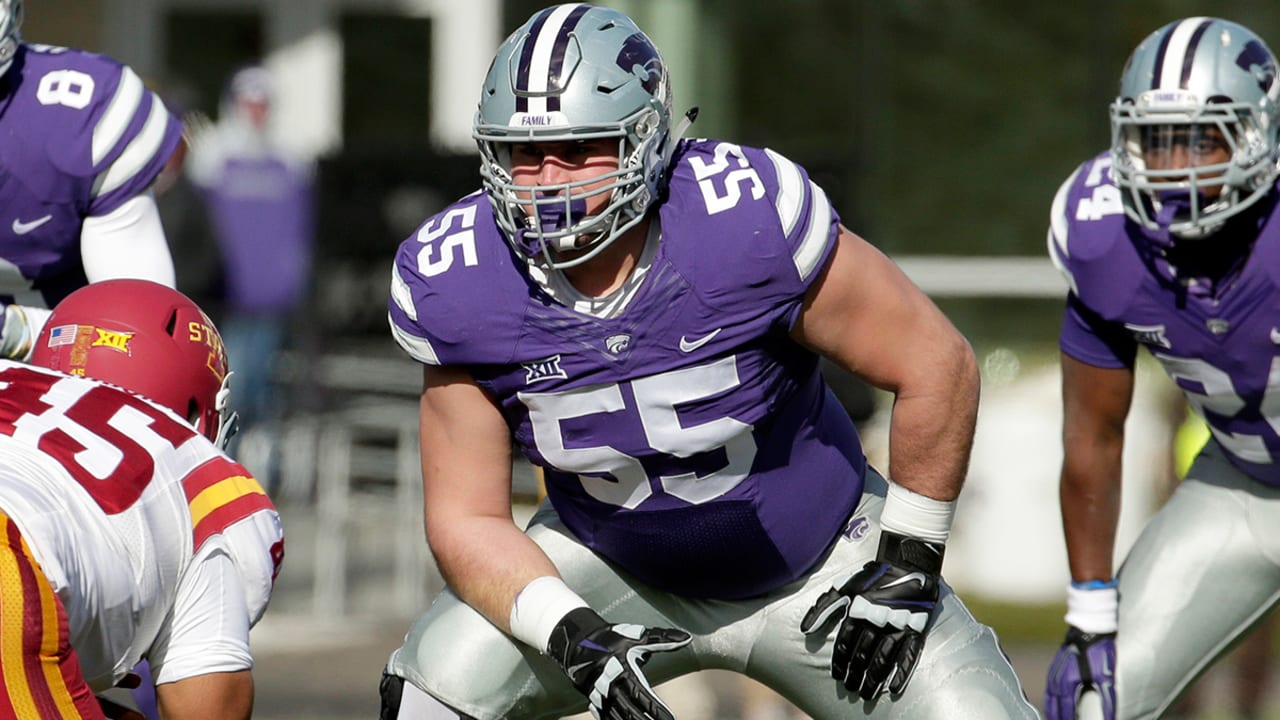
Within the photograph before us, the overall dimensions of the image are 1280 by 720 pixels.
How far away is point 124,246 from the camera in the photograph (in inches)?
163

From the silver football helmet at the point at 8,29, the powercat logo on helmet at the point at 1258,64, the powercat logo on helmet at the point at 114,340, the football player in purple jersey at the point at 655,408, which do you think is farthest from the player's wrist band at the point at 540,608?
the powercat logo on helmet at the point at 1258,64

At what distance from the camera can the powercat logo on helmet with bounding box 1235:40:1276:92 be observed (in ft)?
13.5

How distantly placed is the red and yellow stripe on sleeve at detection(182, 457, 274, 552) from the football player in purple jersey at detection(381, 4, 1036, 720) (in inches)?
19.3

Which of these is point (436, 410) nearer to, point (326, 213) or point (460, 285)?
point (460, 285)

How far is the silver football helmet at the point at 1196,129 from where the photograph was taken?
3.98m

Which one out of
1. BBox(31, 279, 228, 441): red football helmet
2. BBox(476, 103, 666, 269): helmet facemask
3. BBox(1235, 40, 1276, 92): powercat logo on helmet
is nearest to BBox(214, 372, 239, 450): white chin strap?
BBox(31, 279, 228, 441): red football helmet

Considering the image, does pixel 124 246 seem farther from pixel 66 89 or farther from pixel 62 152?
pixel 66 89

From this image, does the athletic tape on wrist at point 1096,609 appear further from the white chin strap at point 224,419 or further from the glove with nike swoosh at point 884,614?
the white chin strap at point 224,419

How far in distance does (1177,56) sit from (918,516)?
1282 millimetres

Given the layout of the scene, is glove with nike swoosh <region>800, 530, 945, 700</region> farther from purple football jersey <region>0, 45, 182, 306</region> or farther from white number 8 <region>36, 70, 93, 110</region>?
white number 8 <region>36, 70, 93, 110</region>

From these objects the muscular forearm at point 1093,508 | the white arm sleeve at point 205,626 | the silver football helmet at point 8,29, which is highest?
the silver football helmet at point 8,29

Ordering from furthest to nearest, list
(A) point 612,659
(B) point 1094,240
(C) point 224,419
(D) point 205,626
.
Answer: (B) point 1094,240
(C) point 224,419
(A) point 612,659
(D) point 205,626

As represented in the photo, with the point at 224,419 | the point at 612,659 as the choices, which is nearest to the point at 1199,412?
the point at 612,659

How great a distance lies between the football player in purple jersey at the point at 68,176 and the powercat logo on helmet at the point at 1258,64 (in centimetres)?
237
